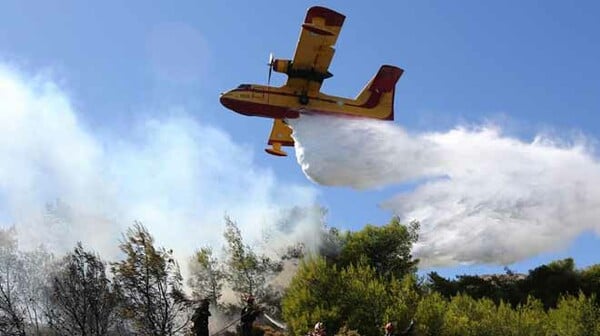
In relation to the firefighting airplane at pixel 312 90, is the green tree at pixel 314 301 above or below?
below

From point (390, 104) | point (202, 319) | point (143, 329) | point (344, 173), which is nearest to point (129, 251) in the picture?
point (143, 329)

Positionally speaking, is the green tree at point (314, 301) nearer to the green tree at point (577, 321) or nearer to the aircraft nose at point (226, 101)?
the aircraft nose at point (226, 101)

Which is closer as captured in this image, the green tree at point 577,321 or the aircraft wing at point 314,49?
the aircraft wing at point 314,49

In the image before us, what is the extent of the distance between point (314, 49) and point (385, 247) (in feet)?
61.1

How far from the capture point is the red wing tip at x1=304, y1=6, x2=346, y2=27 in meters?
28.0

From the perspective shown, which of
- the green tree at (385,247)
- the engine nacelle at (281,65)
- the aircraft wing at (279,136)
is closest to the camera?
the engine nacelle at (281,65)

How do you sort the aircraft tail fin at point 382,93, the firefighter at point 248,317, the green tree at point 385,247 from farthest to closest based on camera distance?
1. the green tree at point 385,247
2. the aircraft tail fin at point 382,93
3. the firefighter at point 248,317

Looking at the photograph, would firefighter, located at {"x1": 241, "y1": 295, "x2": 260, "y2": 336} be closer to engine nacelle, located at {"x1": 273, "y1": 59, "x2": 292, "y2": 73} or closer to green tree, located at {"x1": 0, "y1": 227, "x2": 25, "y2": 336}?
engine nacelle, located at {"x1": 273, "y1": 59, "x2": 292, "y2": 73}

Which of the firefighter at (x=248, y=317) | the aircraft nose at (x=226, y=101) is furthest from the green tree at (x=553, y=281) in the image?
the firefighter at (x=248, y=317)

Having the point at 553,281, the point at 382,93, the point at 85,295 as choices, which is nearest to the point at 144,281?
the point at 85,295

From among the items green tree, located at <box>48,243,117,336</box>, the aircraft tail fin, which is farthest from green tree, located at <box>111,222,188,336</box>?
the aircraft tail fin

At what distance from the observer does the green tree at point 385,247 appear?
43.9 m

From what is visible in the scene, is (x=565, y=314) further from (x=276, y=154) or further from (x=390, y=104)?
(x=276, y=154)

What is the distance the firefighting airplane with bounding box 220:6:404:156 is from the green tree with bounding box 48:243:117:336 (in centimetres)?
1164
